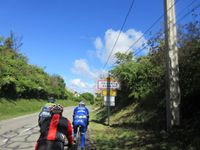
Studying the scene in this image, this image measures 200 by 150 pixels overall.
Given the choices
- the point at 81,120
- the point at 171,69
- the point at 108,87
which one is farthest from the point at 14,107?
the point at 81,120

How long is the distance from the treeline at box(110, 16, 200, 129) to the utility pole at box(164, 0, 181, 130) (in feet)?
2.45

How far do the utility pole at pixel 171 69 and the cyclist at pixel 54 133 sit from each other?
29.0 feet

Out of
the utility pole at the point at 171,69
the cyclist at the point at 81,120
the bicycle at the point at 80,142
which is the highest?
the utility pole at the point at 171,69

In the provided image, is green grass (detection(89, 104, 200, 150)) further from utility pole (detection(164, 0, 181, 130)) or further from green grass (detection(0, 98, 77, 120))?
green grass (detection(0, 98, 77, 120))

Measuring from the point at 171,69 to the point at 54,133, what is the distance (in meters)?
9.53

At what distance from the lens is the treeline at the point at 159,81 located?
1744 centimetres

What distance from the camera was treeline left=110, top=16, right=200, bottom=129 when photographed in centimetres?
1744

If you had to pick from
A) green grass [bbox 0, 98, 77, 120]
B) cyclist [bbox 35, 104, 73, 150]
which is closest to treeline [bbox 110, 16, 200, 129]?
cyclist [bbox 35, 104, 73, 150]

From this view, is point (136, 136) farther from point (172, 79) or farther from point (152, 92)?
point (152, 92)

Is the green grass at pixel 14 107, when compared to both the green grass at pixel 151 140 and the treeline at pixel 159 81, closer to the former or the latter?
the treeline at pixel 159 81

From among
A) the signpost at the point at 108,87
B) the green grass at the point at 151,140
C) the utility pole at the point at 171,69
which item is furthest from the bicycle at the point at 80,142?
the signpost at the point at 108,87

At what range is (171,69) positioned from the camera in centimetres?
1616

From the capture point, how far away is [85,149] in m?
14.9

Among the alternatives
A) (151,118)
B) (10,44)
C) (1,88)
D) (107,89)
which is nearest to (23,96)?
(1,88)
